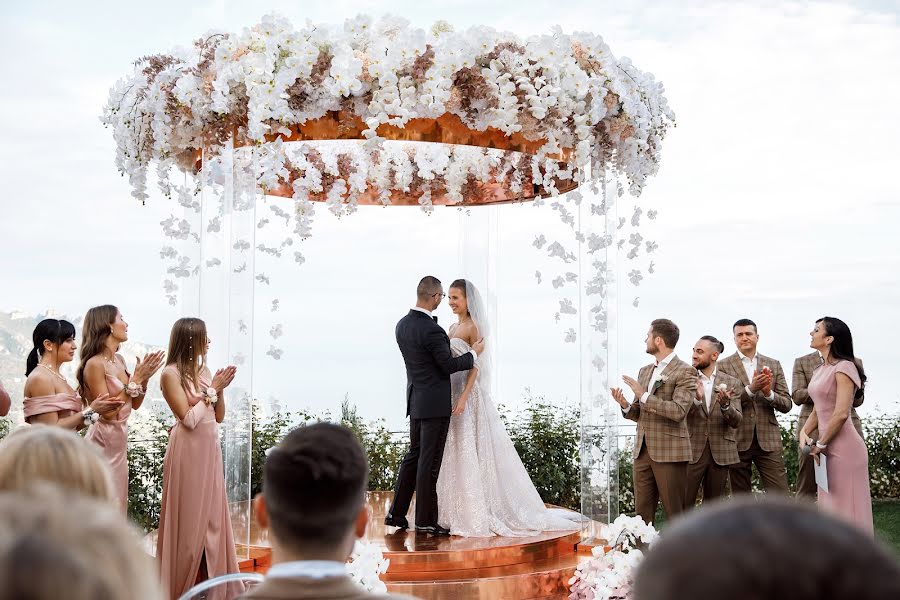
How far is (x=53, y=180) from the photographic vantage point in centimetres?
1050

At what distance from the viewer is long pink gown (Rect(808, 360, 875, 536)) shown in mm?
7020

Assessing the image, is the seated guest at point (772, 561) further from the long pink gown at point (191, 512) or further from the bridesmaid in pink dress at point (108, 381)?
the bridesmaid in pink dress at point (108, 381)

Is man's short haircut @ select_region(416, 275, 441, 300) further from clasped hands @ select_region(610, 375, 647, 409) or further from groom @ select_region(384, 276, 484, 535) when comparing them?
clasped hands @ select_region(610, 375, 647, 409)

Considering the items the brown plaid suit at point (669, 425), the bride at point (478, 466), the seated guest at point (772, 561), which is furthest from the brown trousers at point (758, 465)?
the seated guest at point (772, 561)

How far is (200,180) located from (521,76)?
2287 millimetres

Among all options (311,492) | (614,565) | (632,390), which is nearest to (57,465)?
(311,492)

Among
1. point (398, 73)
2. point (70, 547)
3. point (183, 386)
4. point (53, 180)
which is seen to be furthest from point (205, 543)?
point (53, 180)

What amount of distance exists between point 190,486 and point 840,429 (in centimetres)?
469

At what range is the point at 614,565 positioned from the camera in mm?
5500

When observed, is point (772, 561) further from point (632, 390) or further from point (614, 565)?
point (632, 390)

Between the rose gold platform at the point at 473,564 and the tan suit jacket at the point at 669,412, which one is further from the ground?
the tan suit jacket at the point at 669,412

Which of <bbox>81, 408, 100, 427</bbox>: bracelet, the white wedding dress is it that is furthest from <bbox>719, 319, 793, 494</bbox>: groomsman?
<bbox>81, 408, 100, 427</bbox>: bracelet

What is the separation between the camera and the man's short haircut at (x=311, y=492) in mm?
2002

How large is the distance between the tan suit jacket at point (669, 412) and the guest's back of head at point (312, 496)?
17.1 ft
